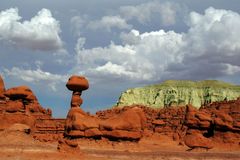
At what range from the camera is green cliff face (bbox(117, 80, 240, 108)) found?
575 ft

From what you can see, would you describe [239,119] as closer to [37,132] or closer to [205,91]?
[37,132]

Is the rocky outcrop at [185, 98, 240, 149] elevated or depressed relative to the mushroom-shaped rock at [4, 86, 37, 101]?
depressed

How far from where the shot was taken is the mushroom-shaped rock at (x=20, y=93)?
6869 centimetres

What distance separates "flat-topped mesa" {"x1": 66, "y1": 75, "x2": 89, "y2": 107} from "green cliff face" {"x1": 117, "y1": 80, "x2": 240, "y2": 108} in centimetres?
10752

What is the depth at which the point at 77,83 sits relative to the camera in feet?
208

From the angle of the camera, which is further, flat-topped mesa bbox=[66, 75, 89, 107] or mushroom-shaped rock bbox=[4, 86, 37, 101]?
mushroom-shaped rock bbox=[4, 86, 37, 101]

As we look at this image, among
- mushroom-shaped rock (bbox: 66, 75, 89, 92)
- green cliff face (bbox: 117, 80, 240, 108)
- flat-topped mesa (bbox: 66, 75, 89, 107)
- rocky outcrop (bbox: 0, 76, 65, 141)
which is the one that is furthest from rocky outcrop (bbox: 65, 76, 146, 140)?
green cliff face (bbox: 117, 80, 240, 108)

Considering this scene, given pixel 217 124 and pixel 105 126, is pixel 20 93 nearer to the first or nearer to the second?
pixel 105 126

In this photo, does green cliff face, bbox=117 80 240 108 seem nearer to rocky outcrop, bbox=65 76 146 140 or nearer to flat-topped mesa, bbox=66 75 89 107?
flat-topped mesa, bbox=66 75 89 107

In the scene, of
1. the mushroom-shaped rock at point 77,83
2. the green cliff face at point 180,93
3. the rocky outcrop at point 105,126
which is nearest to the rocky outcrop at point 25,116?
the mushroom-shaped rock at point 77,83

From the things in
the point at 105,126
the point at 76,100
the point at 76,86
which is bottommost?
the point at 105,126

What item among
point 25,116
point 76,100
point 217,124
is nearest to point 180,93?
point 217,124

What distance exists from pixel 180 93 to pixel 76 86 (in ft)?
408

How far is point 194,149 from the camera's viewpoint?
57188 mm
